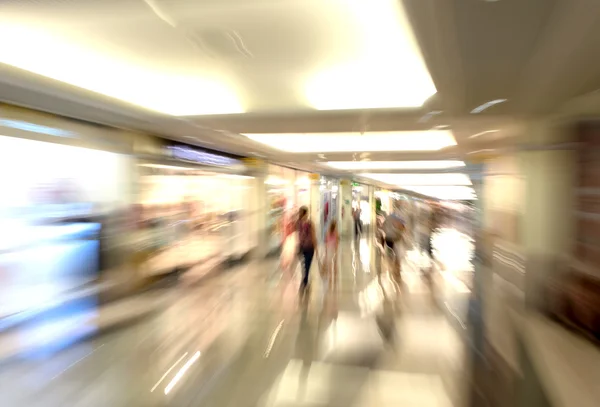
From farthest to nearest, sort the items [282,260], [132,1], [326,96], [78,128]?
1. [282,260]
2. [78,128]
3. [326,96]
4. [132,1]

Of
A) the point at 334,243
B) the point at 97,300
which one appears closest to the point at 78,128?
the point at 97,300

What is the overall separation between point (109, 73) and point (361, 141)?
384 cm

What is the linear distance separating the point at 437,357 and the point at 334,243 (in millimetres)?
5279

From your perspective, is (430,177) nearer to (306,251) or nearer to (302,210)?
(306,251)

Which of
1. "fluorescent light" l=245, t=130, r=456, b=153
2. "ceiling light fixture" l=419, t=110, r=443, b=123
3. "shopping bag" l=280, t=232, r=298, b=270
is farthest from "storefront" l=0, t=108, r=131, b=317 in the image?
"ceiling light fixture" l=419, t=110, r=443, b=123

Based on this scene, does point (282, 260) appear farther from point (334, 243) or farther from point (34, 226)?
point (34, 226)

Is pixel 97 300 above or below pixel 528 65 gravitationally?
below

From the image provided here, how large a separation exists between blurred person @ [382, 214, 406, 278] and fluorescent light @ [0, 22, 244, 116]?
4803 mm

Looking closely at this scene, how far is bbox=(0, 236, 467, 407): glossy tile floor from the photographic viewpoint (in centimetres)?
352

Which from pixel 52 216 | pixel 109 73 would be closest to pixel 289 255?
pixel 52 216

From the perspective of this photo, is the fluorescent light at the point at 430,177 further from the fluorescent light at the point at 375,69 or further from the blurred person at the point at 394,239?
the fluorescent light at the point at 375,69

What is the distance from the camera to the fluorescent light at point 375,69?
7.11 feet

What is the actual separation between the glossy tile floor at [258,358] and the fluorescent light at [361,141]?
2.57 meters

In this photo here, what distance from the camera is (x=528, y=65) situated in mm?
2607
